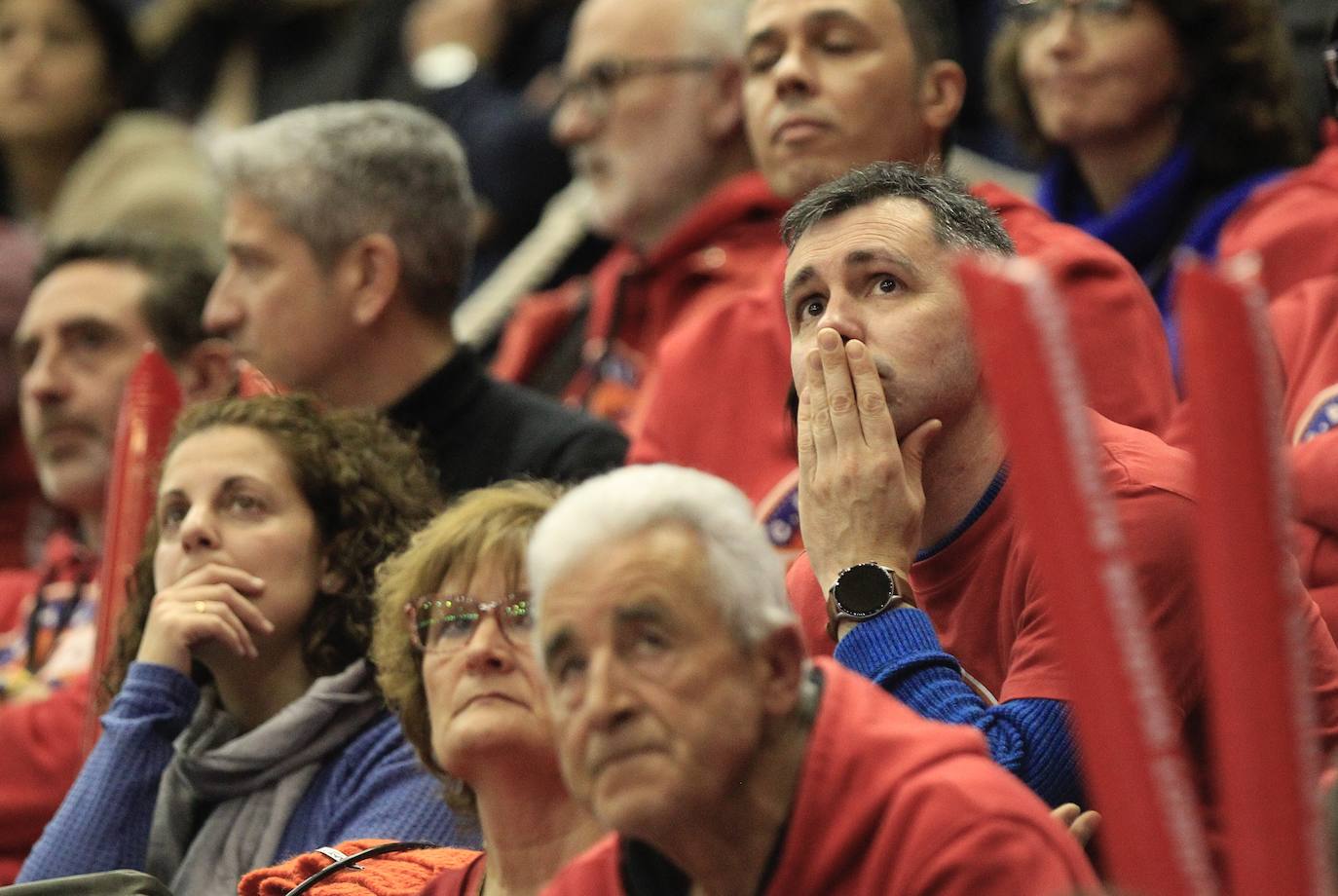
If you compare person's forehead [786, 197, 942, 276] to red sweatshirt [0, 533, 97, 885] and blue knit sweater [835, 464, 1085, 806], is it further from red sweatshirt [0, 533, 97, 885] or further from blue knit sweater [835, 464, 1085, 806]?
red sweatshirt [0, 533, 97, 885]

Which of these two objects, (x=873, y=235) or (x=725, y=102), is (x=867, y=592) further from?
(x=725, y=102)

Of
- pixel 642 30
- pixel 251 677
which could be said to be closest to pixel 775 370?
pixel 251 677

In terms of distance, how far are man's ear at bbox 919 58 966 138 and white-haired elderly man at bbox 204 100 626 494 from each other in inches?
34.3

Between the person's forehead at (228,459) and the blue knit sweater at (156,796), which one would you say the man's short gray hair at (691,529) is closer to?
the blue knit sweater at (156,796)

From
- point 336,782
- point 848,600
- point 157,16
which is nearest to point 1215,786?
point 848,600

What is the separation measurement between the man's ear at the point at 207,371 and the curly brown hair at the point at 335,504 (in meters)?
0.81

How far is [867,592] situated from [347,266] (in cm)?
189

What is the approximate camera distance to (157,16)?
7.20 metres

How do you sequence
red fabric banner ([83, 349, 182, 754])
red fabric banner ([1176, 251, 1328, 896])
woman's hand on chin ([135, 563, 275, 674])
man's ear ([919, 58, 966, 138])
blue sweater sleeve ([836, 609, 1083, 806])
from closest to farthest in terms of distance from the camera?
1. red fabric banner ([1176, 251, 1328, 896])
2. blue sweater sleeve ([836, 609, 1083, 806])
3. woman's hand on chin ([135, 563, 275, 674])
4. red fabric banner ([83, 349, 182, 754])
5. man's ear ([919, 58, 966, 138])

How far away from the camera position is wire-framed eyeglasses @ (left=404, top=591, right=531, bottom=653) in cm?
266

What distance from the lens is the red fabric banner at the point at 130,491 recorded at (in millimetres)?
3604

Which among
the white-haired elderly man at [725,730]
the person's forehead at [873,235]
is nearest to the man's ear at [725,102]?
the person's forehead at [873,235]

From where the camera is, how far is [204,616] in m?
3.10

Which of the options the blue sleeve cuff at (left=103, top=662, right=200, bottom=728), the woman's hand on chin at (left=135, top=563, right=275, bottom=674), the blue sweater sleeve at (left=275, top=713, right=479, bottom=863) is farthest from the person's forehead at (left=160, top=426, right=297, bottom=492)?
the blue sweater sleeve at (left=275, top=713, right=479, bottom=863)
